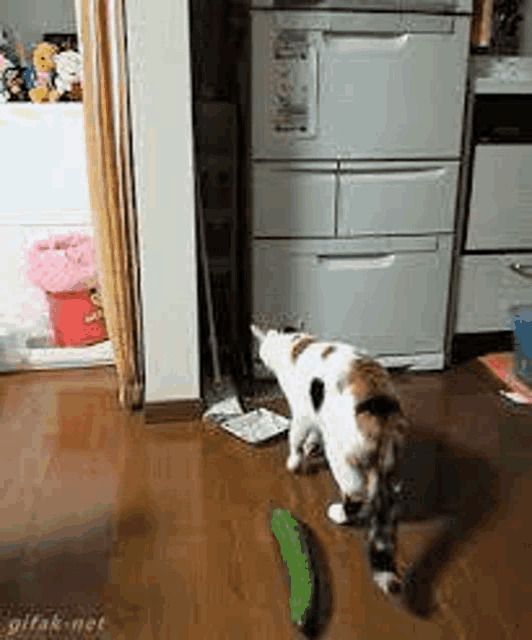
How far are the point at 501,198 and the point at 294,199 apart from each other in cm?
76

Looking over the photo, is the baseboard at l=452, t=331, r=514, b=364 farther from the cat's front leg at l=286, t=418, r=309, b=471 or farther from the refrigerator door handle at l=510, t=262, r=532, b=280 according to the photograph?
the cat's front leg at l=286, t=418, r=309, b=471

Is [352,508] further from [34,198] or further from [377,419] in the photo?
[34,198]

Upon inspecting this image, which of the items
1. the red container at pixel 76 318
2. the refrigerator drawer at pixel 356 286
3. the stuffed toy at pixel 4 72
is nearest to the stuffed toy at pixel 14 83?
the stuffed toy at pixel 4 72

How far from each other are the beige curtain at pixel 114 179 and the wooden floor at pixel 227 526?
10.2 inches

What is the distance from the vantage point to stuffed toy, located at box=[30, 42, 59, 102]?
8.24ft

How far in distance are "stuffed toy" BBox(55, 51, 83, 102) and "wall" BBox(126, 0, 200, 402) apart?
61cm

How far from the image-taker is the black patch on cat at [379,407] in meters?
1.55

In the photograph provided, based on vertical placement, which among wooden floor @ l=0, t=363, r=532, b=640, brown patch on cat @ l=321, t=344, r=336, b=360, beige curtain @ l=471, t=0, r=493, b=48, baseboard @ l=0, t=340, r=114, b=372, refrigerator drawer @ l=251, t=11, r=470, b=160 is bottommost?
wooden floor @ l=0, t=363, r=532, b=640

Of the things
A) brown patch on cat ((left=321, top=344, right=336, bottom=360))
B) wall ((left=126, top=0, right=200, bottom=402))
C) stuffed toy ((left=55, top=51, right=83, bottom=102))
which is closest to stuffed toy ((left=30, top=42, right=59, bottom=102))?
stuffed toy ((left=55, top=51, right=83, bottom=102))

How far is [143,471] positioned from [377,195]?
120 cm

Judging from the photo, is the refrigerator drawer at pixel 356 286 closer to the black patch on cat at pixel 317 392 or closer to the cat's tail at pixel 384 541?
the black patch on cat at pixel 317 392

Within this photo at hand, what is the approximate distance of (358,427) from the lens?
60.7 inches

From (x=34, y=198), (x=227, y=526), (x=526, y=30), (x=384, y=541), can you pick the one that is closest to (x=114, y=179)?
(x=34, y=198)

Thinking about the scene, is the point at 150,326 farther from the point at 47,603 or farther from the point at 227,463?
the point at 47,603
